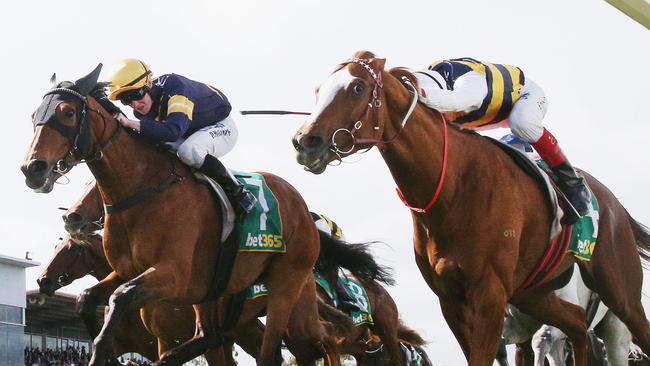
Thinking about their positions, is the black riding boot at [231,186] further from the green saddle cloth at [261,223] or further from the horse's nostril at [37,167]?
the horse's nostril at [37,167]

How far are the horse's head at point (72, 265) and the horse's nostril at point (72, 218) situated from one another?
75.5 inches

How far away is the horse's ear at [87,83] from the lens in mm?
6902

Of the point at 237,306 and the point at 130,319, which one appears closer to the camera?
the point at 237,306

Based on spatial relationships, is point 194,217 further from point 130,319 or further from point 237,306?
point 130,319

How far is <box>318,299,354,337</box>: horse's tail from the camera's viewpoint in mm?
9617

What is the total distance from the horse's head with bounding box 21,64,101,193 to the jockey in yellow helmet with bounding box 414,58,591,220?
2161 millimetres

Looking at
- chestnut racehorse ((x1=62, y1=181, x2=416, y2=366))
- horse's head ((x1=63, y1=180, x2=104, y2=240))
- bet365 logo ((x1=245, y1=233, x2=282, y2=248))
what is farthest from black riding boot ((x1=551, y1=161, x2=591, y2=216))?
horse's head ((x1=63, y1=180, x2=104, y2=240))

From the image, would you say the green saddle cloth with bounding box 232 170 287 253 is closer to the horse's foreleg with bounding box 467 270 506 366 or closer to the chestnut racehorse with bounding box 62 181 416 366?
the chestnut racehorse with bounding box 62 181 416 366

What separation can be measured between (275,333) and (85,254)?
11.4ft

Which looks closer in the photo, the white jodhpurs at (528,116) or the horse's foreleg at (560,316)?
the white jodhpurs at (528,116)

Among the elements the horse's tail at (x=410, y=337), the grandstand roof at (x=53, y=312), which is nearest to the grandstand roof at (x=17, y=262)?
the grandstand roof at (x=53, y=312)

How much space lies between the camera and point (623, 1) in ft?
9.75

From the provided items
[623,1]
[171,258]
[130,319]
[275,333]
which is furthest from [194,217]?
[623,1]

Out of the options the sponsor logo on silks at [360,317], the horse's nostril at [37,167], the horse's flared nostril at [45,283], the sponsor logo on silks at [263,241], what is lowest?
the horse's flared nostril at [45,283]
